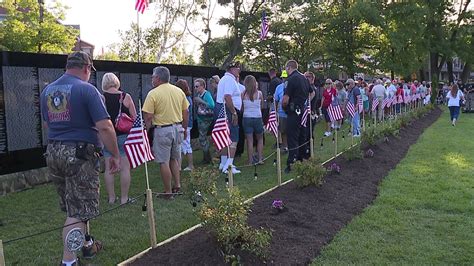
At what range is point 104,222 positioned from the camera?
19.8ft

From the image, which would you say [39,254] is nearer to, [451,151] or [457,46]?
[451,151]

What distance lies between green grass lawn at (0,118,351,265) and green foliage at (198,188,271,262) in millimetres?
1126

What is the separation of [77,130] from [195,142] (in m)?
9.36

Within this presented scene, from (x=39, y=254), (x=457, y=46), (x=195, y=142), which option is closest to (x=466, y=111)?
(x=457, y=46)

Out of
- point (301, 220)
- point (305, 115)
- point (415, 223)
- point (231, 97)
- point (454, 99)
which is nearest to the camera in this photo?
point (301, 220)

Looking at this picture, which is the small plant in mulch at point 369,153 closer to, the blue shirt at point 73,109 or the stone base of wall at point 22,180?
the stone base of wall at point 22,180

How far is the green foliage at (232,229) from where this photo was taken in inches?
161

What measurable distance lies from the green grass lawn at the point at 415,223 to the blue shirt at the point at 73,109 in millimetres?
2417

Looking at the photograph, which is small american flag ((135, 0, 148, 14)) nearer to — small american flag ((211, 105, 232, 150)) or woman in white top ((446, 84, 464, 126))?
woman in white top ((446, 84, 464, 126))

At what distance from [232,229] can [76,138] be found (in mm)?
1501

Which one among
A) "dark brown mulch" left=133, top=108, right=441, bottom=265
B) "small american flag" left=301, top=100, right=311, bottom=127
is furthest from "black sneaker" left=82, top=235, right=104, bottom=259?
"small american flag" left=301, top=100, right=311, bottom=127

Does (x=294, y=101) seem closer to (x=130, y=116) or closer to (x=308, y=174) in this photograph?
(x=308, y=174)

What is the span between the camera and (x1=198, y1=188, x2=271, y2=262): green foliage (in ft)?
13.4

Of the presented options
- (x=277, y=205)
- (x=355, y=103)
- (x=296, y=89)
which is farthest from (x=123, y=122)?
(x=355, y=103)
